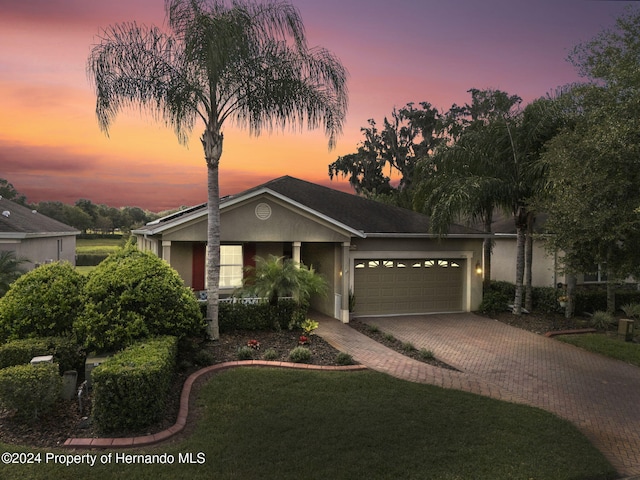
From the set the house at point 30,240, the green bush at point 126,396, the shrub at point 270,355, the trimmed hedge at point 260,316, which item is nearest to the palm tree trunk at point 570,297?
the trimmed hedge at point 260,316

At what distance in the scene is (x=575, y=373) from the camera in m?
9.91

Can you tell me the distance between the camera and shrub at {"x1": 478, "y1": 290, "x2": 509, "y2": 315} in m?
16.4

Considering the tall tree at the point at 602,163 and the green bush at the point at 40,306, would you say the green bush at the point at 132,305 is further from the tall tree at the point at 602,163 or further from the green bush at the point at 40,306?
the tall tree at the point at 602,163

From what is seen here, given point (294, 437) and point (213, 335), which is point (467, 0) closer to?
point (213, 335)

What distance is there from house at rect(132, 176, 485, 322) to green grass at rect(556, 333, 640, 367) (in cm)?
437

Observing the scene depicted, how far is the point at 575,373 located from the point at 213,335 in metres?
9.06

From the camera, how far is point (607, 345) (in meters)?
12.0

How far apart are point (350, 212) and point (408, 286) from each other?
391cm

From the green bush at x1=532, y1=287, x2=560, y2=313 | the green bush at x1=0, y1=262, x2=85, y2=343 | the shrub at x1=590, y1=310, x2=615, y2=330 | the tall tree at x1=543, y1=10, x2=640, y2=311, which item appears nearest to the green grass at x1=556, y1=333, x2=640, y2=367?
the shrub at x1=590, y1=310, x2=615, y2=330

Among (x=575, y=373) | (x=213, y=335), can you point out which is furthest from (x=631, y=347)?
(x=213, y=335)

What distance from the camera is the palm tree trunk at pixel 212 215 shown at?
1096cm

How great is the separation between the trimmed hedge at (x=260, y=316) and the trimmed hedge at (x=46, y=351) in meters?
4.19

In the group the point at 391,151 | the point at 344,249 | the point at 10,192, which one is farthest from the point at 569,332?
the point at 10,192

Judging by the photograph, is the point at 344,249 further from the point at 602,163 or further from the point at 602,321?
the point at 602,321
